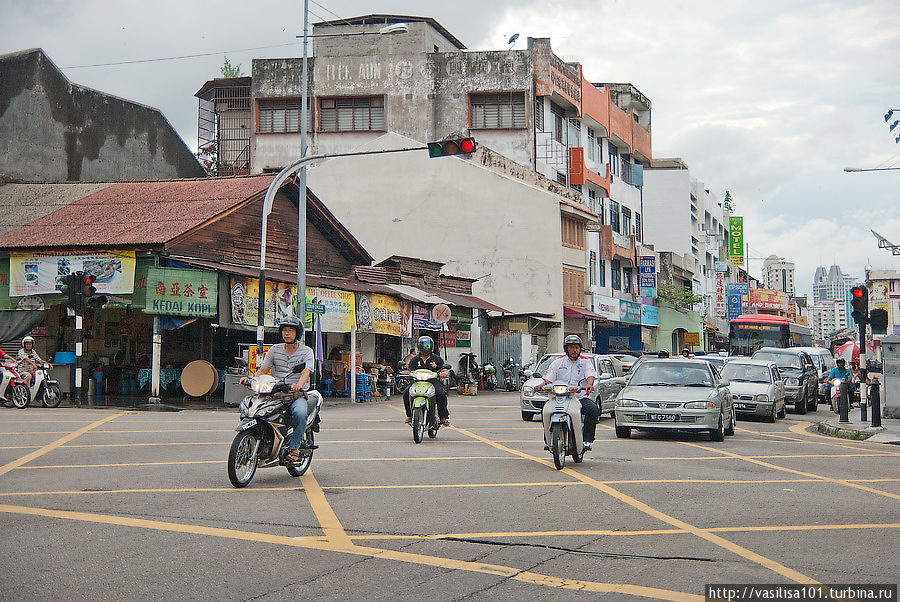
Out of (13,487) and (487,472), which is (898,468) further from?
(13,487)

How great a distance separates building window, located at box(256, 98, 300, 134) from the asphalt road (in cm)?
3870

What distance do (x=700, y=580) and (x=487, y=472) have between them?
5.73 metres

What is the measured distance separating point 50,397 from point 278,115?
1230 inches

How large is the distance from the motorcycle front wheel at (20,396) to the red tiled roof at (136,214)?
4.21 m

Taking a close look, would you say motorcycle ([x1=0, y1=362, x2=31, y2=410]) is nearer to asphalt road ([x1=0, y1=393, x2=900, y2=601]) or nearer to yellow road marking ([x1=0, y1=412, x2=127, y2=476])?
yellow road marking ([x1=0, y1=412, x2=127, y2=476])

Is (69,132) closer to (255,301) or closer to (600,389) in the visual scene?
(255,301)

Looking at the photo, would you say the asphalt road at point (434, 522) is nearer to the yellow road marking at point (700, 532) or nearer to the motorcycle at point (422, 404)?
the yellow road marking at point (700, 532)

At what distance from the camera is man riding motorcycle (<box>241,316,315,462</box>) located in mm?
10469

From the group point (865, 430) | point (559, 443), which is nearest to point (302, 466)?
point (559, 443)

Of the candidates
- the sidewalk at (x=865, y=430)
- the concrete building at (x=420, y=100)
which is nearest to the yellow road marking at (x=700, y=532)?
the sidewalk at (x=865, y=430)

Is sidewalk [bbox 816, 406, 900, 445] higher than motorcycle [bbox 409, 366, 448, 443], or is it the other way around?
motorcycle [bbox 409, 366, 448, 443]

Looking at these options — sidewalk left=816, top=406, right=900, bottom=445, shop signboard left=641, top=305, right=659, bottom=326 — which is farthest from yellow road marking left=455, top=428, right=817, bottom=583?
shop signboard left=641, top=305, right=659, bottom=326

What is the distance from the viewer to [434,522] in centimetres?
809

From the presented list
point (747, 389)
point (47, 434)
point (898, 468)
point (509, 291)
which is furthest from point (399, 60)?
point (898, 468)
